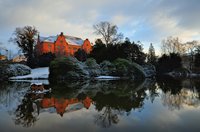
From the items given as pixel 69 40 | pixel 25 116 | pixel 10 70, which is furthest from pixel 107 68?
pixel 69 40

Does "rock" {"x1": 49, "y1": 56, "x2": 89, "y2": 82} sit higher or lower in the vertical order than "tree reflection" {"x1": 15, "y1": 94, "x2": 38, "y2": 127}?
higher

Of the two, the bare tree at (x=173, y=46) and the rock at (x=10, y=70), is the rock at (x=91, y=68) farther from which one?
the bare tree at (x=173, y=46)

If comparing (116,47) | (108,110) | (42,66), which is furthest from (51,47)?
(108,110)

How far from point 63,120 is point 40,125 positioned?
777mm

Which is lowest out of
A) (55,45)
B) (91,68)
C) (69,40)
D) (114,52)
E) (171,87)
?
(171,87)

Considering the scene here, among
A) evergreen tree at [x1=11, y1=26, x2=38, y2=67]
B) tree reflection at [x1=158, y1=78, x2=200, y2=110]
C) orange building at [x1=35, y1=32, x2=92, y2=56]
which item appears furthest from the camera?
orange building at [x1=35, y1=32, x2=92, y2=56]

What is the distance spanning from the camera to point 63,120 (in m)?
6.12

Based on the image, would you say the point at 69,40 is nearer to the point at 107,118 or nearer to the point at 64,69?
the point at 64,69

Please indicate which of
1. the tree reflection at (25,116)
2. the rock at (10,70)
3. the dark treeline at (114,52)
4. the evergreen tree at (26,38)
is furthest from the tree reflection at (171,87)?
the evergreen tree at (26,38)

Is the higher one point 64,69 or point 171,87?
point 64,69

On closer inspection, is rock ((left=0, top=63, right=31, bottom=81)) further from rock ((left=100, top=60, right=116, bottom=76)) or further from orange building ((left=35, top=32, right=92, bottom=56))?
orange building ((left=35, top=32, right=92, bottom=56))

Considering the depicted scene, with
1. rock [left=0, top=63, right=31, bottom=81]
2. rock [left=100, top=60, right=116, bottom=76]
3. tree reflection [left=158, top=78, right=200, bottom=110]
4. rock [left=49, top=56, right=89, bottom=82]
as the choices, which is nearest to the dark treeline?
rock [left=100, top=60, right=116, bottom=76]

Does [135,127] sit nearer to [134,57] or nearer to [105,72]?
[105,72]

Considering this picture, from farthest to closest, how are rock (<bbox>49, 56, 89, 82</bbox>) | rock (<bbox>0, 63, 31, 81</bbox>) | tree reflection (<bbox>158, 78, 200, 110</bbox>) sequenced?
rock (<bbox>0, 63, 31, 81</bbox>) < rock (<bbox>49, 56, 89, 82</bbox>) < tree reflection (<bbox>158, 78, 200, 110</bbox>)
